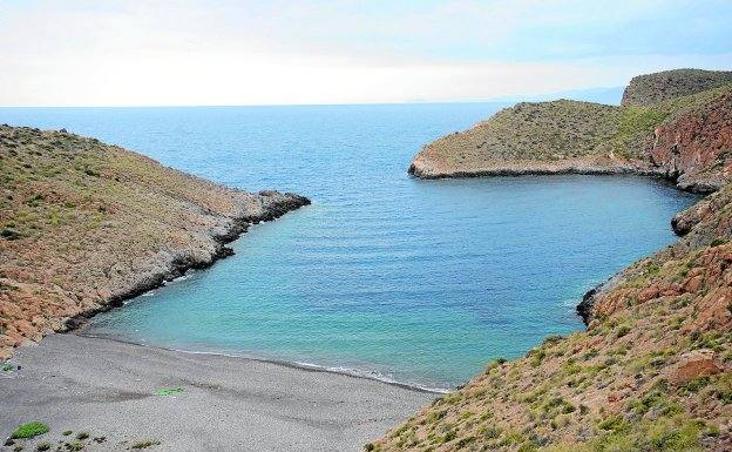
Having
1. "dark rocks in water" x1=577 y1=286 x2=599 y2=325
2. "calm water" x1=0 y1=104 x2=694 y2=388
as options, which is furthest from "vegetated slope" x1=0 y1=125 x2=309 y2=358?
"dark rocks in water" x1=577 y1=286 x2=599 y2=325

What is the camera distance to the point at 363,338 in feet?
165

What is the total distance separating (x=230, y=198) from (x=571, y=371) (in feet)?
256

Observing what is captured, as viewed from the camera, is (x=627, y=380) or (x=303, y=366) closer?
(x=627, y=380)

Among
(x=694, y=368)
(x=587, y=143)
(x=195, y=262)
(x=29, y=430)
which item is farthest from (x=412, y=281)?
(x=587, y=143)

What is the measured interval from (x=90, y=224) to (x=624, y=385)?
58798 mm

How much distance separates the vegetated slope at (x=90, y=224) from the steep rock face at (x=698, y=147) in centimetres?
6440

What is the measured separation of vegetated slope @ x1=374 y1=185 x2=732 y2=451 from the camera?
70.3ft

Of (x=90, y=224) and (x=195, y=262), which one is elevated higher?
(x=90, y=224)

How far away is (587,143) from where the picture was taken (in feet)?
453

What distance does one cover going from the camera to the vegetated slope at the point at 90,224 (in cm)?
5619

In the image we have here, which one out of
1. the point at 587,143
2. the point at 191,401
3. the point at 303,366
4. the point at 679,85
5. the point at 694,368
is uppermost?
the point at 679,85

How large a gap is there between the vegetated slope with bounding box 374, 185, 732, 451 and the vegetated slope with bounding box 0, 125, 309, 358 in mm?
33988

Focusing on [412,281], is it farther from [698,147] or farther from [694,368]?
[698,147]

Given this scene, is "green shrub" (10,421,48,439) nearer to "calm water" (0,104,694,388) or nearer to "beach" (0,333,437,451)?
"beach" (0,333,437,451)
